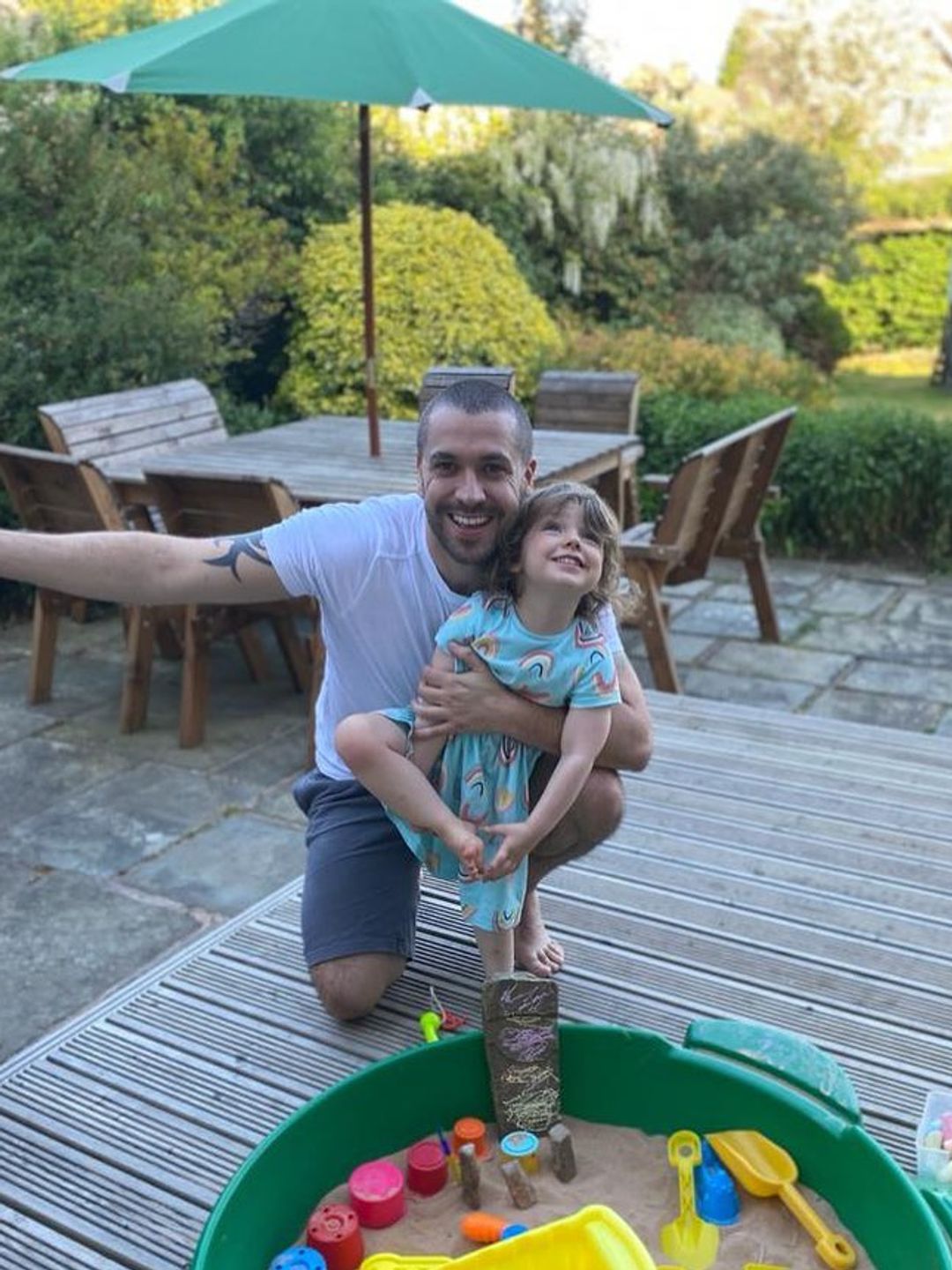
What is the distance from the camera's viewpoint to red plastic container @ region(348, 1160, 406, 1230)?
5.35 ft

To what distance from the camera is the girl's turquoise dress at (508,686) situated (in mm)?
1999

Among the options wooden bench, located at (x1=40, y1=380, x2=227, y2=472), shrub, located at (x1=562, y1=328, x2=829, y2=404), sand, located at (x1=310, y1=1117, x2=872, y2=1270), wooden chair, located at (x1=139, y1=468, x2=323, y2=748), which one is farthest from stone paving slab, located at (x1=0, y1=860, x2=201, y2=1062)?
shrub, located at (x1=562, y1=328, x2=829, y2=404)

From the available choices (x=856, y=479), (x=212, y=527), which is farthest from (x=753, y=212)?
(x=212, y=527)

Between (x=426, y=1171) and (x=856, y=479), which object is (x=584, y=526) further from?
(x=856, y=479)

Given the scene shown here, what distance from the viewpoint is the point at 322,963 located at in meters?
2.14

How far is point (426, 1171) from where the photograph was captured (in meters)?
1.69

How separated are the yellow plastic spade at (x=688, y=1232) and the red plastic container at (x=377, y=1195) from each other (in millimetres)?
359

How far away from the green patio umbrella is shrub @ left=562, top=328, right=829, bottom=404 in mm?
3182

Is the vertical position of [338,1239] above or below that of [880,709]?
above

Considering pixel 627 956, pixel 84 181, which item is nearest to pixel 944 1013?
pixel 627 956

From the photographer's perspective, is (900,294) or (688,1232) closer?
(688,1232)

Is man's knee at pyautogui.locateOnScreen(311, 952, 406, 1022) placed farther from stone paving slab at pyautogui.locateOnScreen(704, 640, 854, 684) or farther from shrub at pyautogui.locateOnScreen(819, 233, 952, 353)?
shrub at pyautogui.locateOnScreen(819, 233, 952, 353)

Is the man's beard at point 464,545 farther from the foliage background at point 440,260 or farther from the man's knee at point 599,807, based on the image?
the foliage background at point 440,260

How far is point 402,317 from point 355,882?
5896 millimetres
